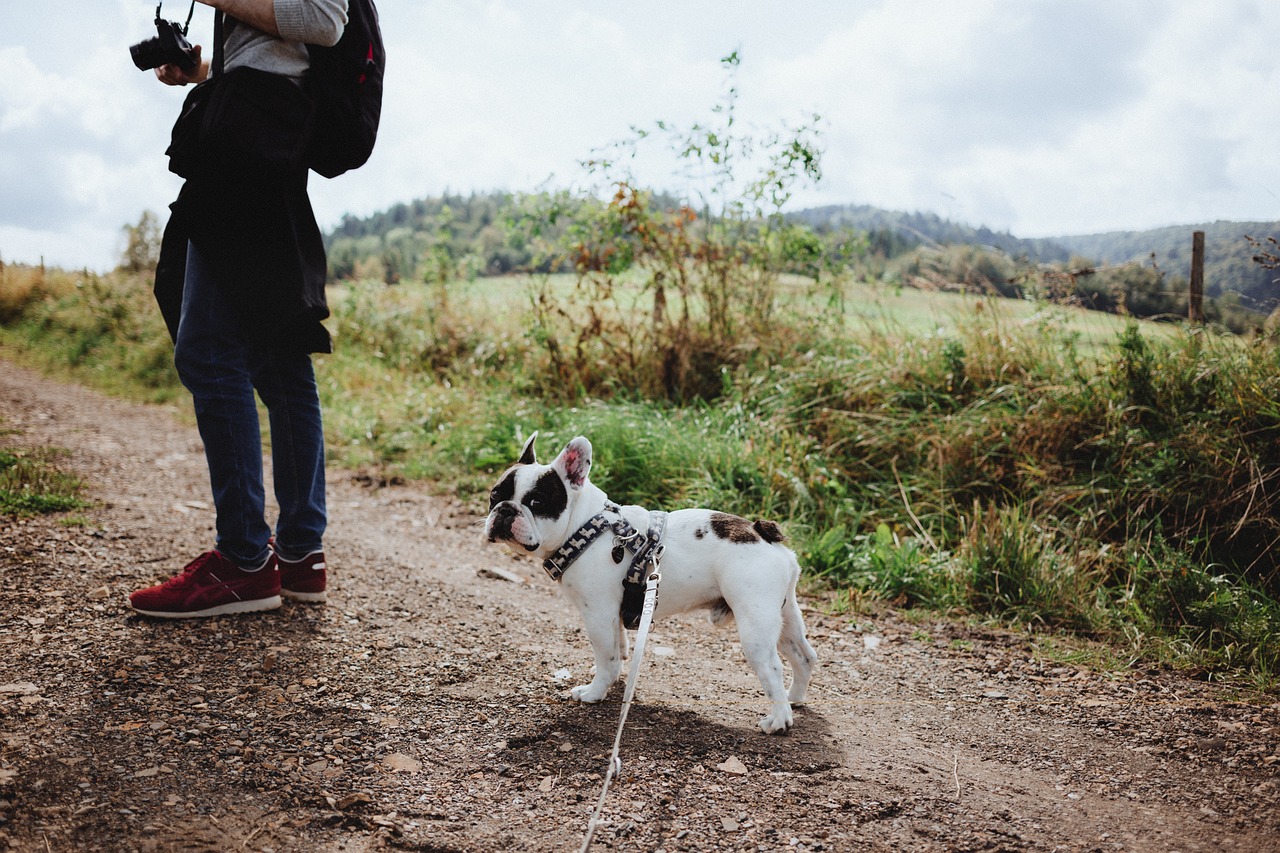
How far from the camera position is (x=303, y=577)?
3.17 meters

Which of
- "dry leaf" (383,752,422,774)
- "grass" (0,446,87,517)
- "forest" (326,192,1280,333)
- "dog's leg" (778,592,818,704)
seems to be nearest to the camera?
"dry leaf" (383,752,422,774)

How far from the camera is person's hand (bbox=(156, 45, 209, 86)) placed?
289 cm

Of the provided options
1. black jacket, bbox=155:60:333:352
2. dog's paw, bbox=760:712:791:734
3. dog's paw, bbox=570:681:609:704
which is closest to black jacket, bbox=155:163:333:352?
black jacket, bbox=155:60:333:352

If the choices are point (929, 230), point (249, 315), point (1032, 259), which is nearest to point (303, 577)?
point (249, 315)

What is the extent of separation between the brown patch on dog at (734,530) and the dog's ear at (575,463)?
44 cm

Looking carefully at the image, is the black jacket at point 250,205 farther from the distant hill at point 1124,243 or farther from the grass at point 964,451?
the distant hill at point 1124,243

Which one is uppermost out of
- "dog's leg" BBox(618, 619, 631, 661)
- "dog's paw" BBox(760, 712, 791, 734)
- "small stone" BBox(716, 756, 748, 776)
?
"dog's leg" BBox(618, 619, 631, 661)

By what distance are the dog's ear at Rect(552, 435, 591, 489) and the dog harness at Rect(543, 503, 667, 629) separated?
0.13 m

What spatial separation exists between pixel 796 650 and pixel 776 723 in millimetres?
282

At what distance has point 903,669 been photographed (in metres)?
3.30

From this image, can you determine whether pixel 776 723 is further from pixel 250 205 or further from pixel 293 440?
pixel 250 205

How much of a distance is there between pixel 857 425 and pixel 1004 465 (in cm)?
91

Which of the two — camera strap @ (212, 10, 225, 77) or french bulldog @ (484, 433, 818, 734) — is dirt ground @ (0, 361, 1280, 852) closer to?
french bulldog @ (484, 433, 818, 734)

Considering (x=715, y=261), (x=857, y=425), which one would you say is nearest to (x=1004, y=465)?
(x=857, y=425)
